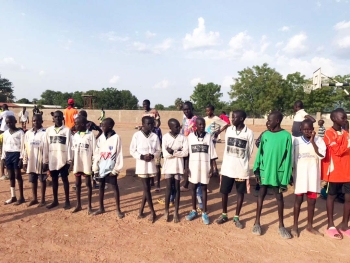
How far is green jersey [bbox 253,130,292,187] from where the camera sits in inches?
157

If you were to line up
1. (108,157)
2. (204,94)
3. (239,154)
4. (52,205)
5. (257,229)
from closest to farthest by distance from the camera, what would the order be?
(257,229) < (239,154) < (108,157) < (52,205) < (204,94)

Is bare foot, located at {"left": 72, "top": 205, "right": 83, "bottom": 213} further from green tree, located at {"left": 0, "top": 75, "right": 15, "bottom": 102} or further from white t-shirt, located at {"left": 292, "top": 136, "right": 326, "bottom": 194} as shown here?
green tree, located at {"left": 0, "top": 75, "right": 15, "bottom": 102}

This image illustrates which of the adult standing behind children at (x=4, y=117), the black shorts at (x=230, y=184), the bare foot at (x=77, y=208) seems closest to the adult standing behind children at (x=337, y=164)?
the black shorts at (x=230, y=184)

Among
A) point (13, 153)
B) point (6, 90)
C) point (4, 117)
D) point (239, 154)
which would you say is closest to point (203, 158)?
point (239, 154)

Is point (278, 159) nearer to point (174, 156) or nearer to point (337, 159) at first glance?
point (337, 159)

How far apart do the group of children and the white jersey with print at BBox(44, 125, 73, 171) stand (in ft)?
0.05

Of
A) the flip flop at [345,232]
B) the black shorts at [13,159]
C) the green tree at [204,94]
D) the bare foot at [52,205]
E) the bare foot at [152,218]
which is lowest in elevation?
the flip flop at [345,232]

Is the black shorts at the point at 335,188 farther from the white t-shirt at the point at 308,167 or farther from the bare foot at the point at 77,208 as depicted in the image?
the bare foot at the point at 77,208

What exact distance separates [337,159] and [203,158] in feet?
6.33

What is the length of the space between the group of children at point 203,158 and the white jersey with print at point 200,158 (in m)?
0.02

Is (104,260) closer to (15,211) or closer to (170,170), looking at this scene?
(170,170)

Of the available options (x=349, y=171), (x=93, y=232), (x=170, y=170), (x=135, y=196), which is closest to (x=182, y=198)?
(x=135, y=196)

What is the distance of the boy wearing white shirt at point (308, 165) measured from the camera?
4031mm

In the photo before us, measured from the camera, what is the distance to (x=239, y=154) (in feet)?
14.0
